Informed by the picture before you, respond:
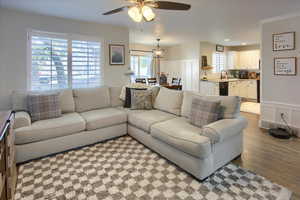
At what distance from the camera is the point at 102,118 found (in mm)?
3107

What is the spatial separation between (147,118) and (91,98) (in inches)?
54.5

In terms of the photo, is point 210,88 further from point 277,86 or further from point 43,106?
point 43,106

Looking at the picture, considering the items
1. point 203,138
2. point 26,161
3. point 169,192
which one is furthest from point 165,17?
point 26,161

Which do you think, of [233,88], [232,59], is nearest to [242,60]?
[232,59]

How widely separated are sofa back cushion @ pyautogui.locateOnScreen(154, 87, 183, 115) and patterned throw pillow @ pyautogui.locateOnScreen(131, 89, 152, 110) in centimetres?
15

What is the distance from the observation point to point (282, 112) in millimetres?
3643

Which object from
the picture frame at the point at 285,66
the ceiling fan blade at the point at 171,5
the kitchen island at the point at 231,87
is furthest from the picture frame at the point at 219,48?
the ceiling fan blade at the point at 171,5

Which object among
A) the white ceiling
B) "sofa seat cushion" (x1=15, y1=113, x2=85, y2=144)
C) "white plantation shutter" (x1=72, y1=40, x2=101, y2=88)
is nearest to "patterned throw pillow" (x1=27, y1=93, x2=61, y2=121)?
"sofa seat cushion" (x1=15, y1=113, x2=85, y2=144)

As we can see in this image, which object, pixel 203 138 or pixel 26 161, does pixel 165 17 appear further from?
pixel 26 161

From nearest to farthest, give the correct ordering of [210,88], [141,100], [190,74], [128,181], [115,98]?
1. [128,181]
2. [141,100]
3. [115,98]
4. [210,88]
5. [190,74]

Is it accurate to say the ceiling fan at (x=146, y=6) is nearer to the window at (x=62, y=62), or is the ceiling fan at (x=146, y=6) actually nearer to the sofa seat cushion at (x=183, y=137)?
the sofa seat cushion at (x=183, y=137)

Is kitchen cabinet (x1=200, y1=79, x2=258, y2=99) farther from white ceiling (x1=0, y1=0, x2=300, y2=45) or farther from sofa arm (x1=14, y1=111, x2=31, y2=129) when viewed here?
sofa arm (x1=14, y1=111, x2=31, y2=129)

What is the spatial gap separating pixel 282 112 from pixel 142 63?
5346mm

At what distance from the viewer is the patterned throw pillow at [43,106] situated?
112 inches
